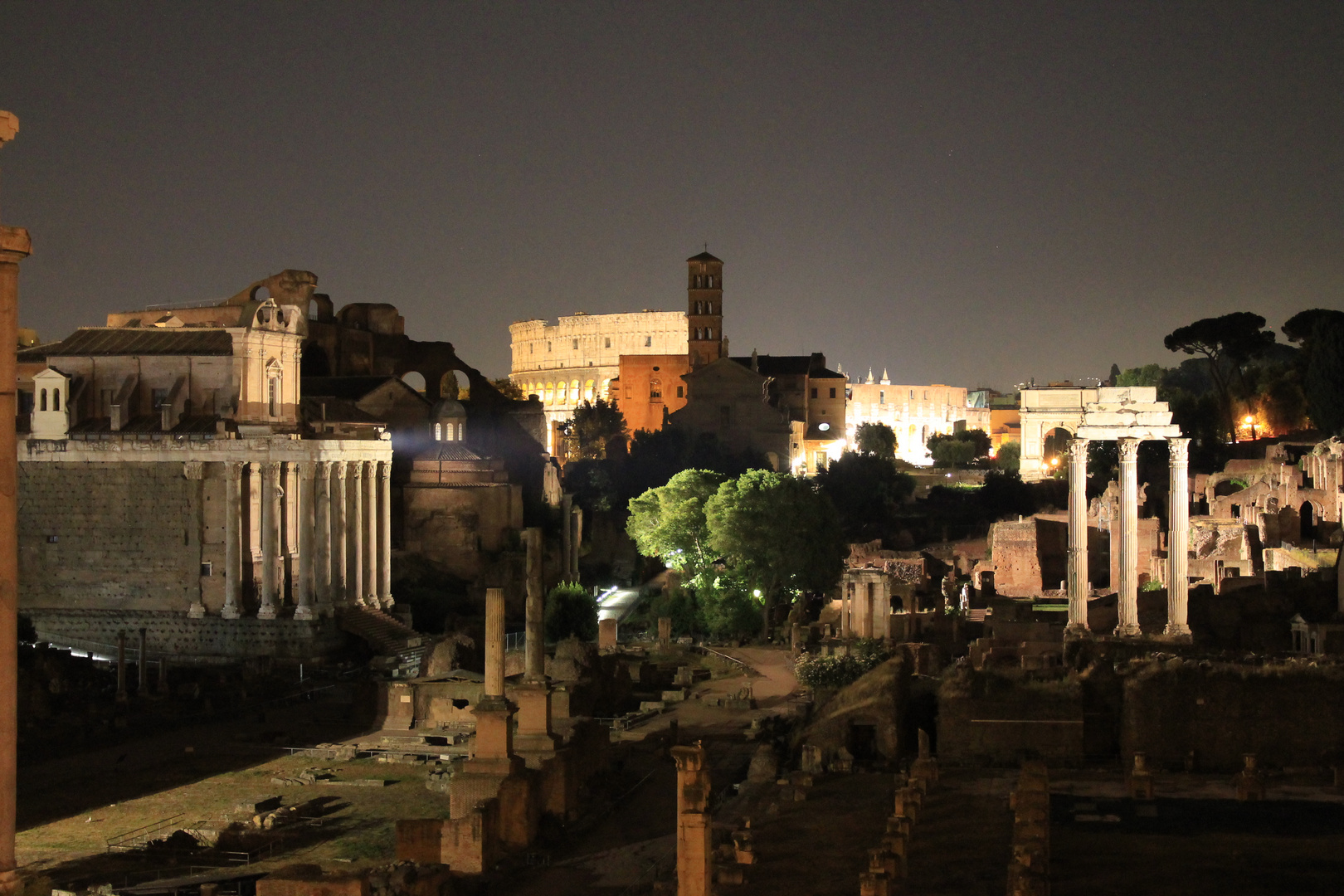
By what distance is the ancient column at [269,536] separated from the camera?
4725 cm

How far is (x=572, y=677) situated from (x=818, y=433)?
199ft

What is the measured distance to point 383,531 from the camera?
2058 inches

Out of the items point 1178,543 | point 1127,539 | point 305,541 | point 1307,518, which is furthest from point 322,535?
point 1307,518

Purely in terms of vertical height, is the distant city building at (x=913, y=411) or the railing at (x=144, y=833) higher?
the distant city building at (x=913, y=411)

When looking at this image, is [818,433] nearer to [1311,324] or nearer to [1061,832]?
[1311,324]

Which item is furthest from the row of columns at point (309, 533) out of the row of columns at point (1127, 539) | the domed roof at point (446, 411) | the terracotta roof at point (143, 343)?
the row of columns at point (1127, 539)

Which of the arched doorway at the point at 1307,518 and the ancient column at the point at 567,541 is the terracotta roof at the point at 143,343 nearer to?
the ancient column at the point at 567,541

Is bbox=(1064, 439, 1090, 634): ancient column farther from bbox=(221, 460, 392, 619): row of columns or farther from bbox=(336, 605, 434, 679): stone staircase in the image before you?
bbox=(221, 460, 392, 619): row of columns

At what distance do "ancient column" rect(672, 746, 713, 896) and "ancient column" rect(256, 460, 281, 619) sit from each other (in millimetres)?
32432

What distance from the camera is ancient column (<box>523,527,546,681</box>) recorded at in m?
29.7

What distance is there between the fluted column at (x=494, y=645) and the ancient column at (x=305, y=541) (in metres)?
20.1

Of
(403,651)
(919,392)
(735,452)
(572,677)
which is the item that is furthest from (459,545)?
(919,392)

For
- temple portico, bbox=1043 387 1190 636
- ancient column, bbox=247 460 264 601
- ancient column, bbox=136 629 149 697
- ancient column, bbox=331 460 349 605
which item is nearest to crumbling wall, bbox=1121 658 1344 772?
temple portico, bbox=1043 387 1190 636

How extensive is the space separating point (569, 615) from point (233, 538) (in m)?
11.6
